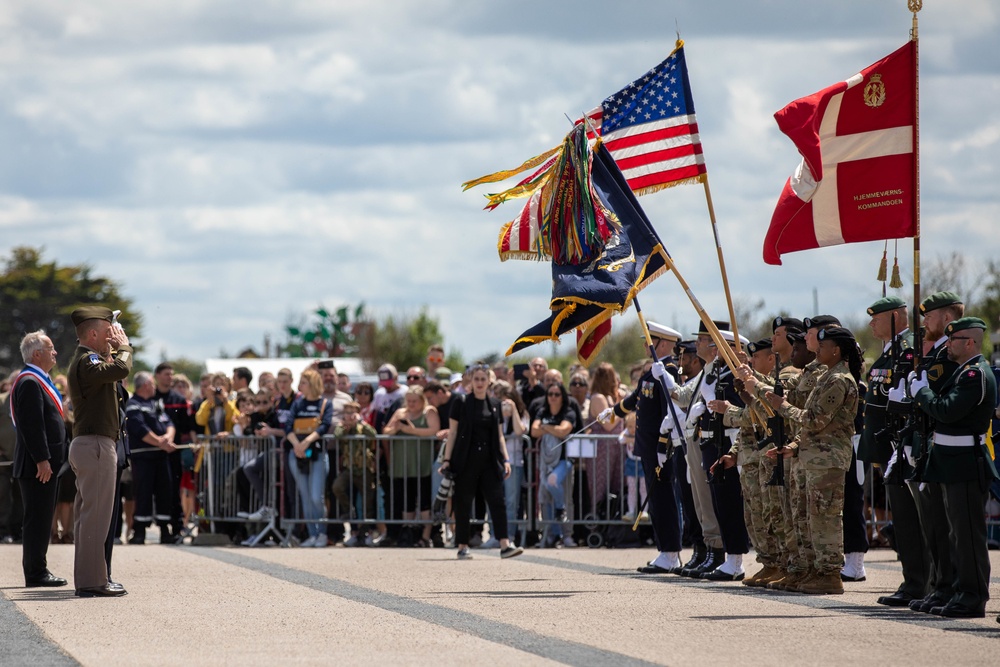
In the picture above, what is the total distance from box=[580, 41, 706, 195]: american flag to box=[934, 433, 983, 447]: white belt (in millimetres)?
3303

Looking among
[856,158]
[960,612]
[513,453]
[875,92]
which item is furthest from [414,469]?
[960,612]

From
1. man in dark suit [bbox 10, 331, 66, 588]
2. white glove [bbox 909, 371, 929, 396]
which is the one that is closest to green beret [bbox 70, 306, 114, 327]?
man in dark suit [bbox 10, 331, 66, 588]

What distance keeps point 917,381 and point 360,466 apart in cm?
928

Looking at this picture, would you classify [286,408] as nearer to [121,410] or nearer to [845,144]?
[121,410]

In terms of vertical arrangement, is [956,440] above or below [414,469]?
above

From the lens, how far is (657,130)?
40.2 feet

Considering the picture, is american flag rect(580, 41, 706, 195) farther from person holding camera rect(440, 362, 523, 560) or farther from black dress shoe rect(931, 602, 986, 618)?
black dress shoe rect(931, 602, 986, 618)

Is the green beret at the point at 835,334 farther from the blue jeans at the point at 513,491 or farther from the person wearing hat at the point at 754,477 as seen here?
the blue jeans at the point at 513,491

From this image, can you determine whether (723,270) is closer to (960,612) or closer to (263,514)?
(960,612)

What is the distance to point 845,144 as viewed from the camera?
36.9 feet

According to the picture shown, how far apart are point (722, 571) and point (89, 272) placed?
70.9 m

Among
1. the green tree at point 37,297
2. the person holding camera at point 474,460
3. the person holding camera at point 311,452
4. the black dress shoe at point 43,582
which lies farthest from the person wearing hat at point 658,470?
the green tree at point 37,297

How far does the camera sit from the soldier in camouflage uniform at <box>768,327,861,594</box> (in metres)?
10.7

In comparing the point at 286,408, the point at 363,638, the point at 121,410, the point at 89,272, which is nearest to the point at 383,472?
the point at 286,408
